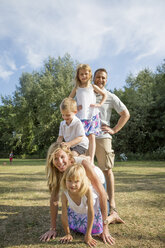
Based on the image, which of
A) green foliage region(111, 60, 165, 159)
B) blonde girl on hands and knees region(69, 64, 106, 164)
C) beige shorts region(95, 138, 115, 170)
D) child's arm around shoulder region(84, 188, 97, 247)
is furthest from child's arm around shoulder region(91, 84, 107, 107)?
green foliage region(111, 60, 165, 159)

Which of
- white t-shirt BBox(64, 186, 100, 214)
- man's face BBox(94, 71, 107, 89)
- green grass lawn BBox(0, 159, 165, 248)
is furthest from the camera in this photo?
man's face BBox(94, 71, 107, 89)

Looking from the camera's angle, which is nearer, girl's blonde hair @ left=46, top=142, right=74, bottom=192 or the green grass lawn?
the green grass lawn

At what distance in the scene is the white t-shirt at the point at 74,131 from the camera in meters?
2.90

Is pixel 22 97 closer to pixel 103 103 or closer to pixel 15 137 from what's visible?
pixel 15 137

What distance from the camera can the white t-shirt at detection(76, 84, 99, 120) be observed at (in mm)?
3246

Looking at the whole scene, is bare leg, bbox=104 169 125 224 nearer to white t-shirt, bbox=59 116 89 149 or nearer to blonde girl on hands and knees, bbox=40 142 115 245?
blonde girl on hands and knees, bbox=40 142 115 245

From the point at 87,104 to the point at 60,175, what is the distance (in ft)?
3.85

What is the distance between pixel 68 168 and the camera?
2430mm

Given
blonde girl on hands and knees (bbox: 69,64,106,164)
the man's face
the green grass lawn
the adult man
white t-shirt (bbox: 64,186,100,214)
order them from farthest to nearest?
the man's face, the adult man, blonde girl on hands and knees (bbox: 69,64,106,164), white t-shirt (bbox: 64,186,100,214), the green grass lawn

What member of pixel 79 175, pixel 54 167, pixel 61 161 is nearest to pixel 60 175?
pixel 54 167

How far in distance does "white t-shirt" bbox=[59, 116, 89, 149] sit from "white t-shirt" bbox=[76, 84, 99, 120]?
296 mm

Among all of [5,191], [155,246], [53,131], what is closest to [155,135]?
[53,131]

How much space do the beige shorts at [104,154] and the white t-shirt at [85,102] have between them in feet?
1.64

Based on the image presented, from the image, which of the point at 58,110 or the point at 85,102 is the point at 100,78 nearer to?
the point at 85,102
